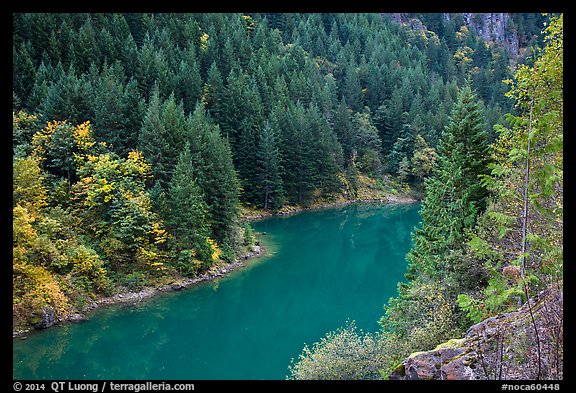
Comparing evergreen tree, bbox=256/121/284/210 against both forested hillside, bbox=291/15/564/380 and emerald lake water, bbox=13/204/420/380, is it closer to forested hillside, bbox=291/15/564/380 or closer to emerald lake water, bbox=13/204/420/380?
emerald lake water, bbox=13/204/420/380

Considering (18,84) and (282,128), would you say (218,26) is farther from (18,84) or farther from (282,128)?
(18,84)

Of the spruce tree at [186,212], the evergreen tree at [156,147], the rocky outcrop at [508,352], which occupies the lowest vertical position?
the spruce tree at [186,212]

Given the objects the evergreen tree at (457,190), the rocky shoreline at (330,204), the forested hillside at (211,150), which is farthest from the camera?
the rocky shoreline at (330,204)

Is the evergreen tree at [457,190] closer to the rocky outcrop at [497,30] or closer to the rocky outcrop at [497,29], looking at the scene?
the rocky outcrop at [497,29]

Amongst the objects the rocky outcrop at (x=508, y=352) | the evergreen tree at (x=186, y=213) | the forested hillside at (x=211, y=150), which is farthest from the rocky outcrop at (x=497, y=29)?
the rocky outcrop at (x=508, y=352)

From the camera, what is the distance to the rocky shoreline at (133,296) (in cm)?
2416

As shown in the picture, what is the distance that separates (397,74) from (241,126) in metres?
48.7

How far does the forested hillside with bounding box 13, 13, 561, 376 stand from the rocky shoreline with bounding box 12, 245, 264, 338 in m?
0.47

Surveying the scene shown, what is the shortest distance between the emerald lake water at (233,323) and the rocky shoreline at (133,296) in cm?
47

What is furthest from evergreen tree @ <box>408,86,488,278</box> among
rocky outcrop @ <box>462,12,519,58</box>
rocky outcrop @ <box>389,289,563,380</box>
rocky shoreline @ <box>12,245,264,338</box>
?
rocky outcrop @ <box>462,12,519,58</box>

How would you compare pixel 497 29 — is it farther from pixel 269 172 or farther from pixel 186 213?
pixel 186 213

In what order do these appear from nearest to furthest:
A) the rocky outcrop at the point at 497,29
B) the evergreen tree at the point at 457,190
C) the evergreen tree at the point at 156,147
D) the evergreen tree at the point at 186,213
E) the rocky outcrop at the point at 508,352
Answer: the rocky outcrop at the point at 508,352 → the evergreen tree at the point at 457,190 → the evergreen tree at the point at 186,213 → the evergreen tree at the point at 156,147 → the rocky outcrop at the point at 497,29

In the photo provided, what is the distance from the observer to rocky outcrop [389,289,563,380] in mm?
5125

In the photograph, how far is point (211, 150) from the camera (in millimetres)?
39062
